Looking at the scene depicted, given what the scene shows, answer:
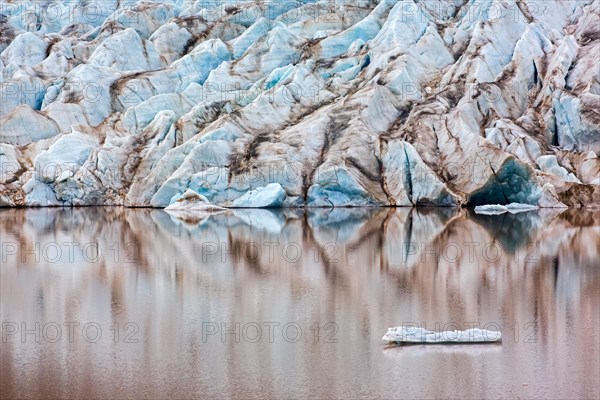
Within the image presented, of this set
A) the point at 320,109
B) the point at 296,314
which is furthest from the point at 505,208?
the point at 296,314

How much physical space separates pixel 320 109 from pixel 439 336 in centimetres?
2596

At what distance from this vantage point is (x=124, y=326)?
26.8ft

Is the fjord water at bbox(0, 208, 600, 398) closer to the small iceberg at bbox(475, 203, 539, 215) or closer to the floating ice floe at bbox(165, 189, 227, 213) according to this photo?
the small iceberg at bbox(475, 203, 539, 215)

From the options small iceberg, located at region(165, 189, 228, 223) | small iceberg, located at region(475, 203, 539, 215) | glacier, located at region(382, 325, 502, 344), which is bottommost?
glacier, located at region(382, 325, 502, 344)

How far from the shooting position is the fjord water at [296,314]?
6.18 metres

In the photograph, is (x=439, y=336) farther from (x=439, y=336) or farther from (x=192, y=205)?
(x=192, y=205)

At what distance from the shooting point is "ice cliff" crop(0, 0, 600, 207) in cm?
2869

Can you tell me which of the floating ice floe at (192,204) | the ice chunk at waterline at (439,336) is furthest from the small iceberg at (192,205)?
the ice chunk at waterline at (439,336)

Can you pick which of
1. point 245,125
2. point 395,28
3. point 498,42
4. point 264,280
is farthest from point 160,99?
point 264,280

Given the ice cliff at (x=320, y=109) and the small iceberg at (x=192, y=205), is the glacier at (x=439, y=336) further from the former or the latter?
the small iceberg at (x=192, y=205)

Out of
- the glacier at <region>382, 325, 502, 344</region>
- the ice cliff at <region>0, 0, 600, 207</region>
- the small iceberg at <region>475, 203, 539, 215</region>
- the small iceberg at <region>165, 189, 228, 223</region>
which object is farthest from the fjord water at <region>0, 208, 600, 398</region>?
the ice cliff at <region>0, 0, 600, 207</region>

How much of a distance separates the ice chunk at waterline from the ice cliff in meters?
19.7

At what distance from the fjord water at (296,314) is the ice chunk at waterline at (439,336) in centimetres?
13

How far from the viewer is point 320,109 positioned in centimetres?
3275
